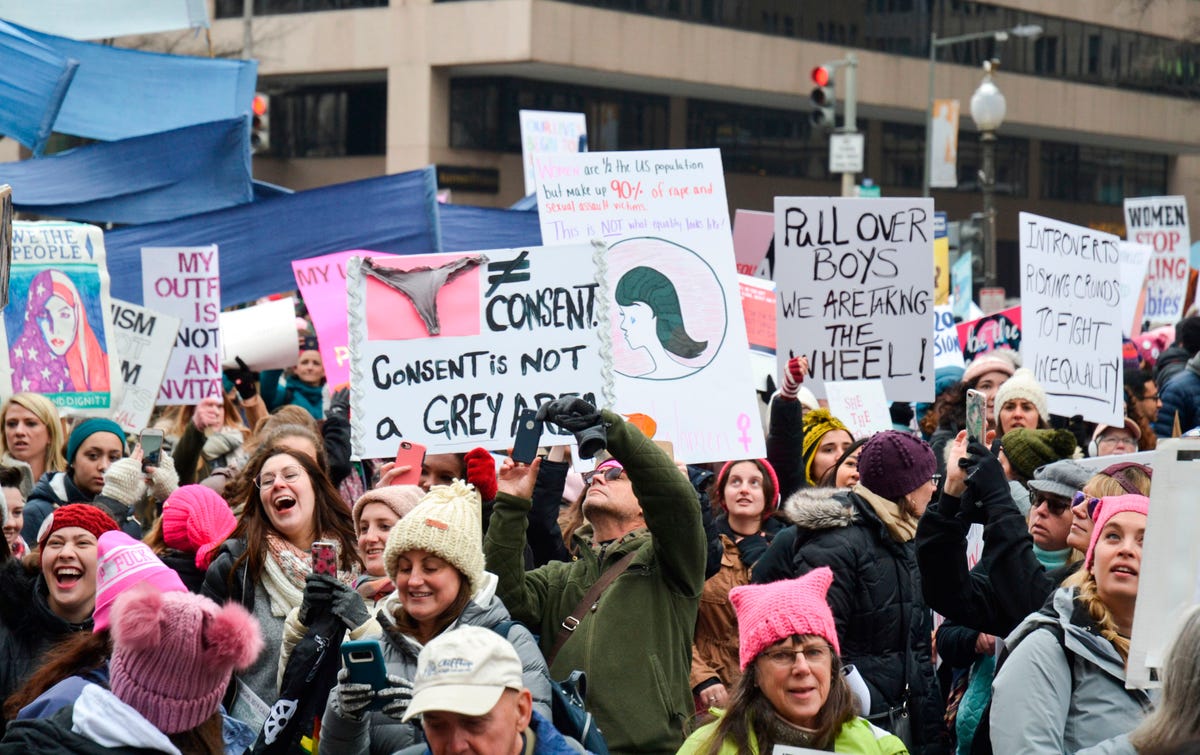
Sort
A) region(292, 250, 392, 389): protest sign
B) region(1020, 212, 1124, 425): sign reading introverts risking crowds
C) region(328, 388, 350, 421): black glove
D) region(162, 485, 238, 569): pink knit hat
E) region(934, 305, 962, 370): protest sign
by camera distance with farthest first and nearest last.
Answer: region(934, 305, 962, 370): protest sign → region(292, 250, 392, 389): protest sign → region(1020, 212, 1124, 425): sign reading introverts risking crowds → region(328, 388, 350, 421): black glove → region(162, 485, 238, 569): pink knit hat

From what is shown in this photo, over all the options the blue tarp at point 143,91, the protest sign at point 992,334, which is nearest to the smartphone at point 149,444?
the blue tarp at point 143,91

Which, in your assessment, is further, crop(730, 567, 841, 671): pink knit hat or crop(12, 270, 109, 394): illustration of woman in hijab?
crop(12, 270, 109, 394): illustration of woman in hijab

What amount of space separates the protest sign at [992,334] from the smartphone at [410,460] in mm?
7643

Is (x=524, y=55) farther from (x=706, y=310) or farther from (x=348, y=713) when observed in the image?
(x=348, y=713)

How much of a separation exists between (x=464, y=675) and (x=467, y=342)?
2815 mm

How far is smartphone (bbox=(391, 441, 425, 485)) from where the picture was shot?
5527 mm

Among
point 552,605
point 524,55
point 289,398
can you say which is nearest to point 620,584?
point 552,605

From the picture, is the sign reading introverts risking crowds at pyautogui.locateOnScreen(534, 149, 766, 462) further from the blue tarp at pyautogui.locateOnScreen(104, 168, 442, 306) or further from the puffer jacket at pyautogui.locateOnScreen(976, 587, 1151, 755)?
the blue tarp at pyautogui.locateOnScreen(104, 168, 442, 306)

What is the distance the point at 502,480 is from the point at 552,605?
38 centimetres

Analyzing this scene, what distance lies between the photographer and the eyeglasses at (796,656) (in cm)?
397

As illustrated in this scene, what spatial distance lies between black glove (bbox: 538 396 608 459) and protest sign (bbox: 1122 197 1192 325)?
49.0ft

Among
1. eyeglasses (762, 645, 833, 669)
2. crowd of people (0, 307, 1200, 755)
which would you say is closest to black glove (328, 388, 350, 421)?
crowd of people (0, 307, 1200, 755)

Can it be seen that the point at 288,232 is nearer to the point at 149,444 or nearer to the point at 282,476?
the point at 149,444

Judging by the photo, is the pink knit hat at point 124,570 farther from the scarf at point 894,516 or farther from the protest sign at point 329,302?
the protest sign at point 329,302
